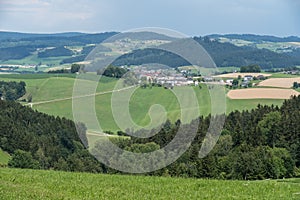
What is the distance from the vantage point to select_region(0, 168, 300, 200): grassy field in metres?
15.3

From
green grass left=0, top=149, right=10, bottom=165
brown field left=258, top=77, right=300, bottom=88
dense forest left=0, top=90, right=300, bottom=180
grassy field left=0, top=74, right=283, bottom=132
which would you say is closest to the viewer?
dense forest left=0, top=90, right=300, bottom=180

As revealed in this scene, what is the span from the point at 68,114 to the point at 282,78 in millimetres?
70276

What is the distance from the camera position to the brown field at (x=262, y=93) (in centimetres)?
12306

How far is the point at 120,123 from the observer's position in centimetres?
2733

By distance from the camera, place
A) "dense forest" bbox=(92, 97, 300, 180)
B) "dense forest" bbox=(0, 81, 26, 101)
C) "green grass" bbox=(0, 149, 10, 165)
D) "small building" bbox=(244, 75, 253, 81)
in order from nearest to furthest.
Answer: "dense forest" bbox=(92, 97, 300, 180), "green grass" bbox=(0, 149, 10, 165), "dense forest" bbox=(0, 81, 26, 101), "small building" bbox=(244, 75, 253, 81)

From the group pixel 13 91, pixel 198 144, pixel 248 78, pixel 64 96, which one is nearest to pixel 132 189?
pixel 198 144

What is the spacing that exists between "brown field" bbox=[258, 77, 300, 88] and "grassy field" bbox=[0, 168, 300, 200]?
4941 inches

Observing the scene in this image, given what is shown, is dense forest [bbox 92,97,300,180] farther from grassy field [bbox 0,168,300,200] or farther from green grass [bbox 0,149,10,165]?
green grass [bbox 0,149,10,165]

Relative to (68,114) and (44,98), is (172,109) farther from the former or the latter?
(44,98)

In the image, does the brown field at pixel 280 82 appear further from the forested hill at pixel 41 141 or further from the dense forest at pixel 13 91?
the dense forest at pixel 13 91

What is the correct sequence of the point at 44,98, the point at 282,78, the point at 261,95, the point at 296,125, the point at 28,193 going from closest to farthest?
the point at 28,193, the point at 296,125, the point at 261,95, the point at 44,98, the point at 282,78

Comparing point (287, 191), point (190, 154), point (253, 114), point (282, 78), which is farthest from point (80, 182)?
point (282, 78)

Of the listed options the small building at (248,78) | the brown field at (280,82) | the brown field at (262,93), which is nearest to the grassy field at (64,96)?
the brown field at (262,93)

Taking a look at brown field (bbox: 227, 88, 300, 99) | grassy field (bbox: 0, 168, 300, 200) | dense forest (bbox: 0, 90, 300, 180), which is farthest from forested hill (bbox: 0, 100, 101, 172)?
grassy field (bbox: 0, 168, 300, 200)
